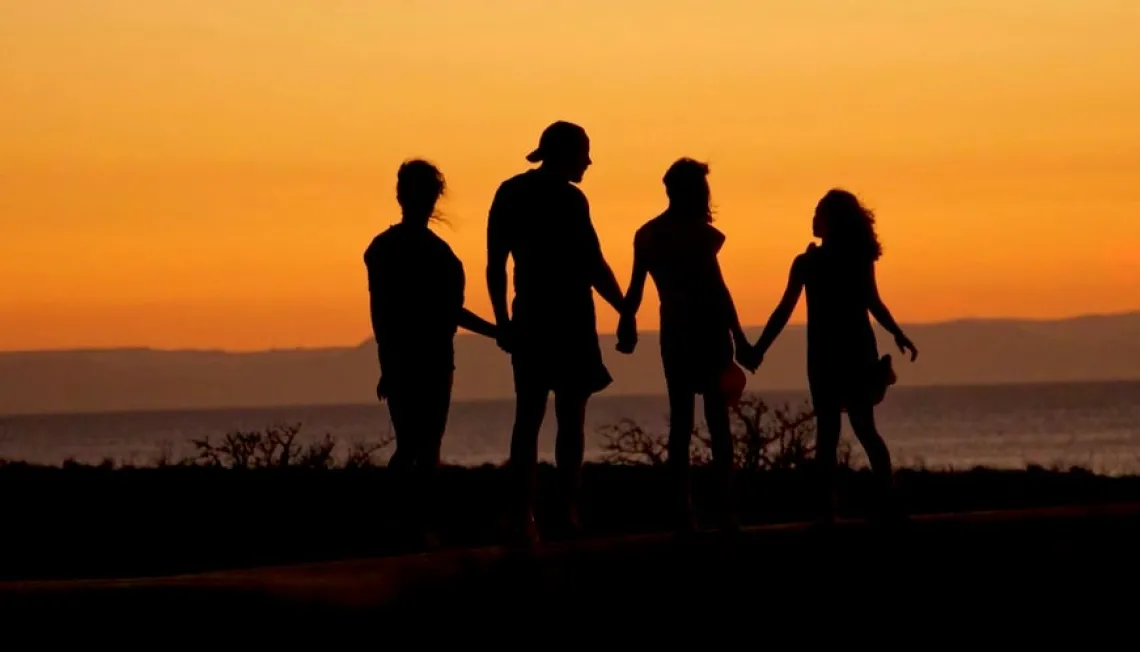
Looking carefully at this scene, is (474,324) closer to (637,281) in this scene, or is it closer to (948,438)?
(637,281)

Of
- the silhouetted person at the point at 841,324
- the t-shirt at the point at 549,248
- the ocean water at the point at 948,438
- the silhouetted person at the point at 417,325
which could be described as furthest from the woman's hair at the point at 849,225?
the ocean water at the point at 948,438

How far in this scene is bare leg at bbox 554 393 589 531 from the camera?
398 inches

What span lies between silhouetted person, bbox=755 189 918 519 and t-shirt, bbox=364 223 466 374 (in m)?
1.95

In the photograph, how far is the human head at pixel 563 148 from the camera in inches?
400

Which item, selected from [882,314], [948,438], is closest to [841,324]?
[882,314]

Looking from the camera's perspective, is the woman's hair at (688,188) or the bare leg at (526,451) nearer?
the bare leg at (526,451)

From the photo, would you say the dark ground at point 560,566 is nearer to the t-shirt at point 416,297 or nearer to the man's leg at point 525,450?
the man's leg at point 525,450

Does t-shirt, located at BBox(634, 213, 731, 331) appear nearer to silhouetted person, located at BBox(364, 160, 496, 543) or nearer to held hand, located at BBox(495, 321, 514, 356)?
held hand, located at BBox(495, 321, 514, 356)

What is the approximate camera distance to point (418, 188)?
→ 33.3 ft

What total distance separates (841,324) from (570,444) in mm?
1931

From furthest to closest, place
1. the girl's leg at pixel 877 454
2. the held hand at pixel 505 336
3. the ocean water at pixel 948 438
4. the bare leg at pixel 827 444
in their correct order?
1. the ocean water at pixel 948 438
2. the bare leg at pixel 827 444
3. the girl's leg at pixel 877 454
4. the held hand at pixel 505 336

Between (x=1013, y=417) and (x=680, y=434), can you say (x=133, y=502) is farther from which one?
(x=1013, y=417)

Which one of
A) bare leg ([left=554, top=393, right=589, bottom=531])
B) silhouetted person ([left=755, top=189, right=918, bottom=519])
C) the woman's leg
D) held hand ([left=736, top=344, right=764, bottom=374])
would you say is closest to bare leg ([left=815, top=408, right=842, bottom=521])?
silhouetted person ([left=755, top=189, right=918, bottom=519])

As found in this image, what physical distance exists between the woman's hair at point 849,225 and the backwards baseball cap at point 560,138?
182cm
